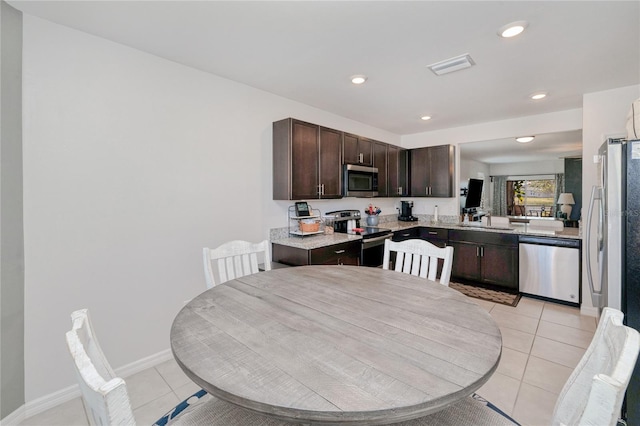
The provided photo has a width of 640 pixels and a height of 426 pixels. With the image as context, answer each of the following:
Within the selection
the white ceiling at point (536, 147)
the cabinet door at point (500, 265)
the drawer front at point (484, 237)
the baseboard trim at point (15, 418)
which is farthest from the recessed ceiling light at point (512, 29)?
the baseboard trim at point (15, 418)

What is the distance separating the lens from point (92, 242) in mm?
2072

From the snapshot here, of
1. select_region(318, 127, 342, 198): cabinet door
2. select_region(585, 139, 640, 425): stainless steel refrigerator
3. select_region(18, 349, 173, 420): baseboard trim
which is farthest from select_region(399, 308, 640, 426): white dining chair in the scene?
select_region(318, 127, 342, 198): cabinet door

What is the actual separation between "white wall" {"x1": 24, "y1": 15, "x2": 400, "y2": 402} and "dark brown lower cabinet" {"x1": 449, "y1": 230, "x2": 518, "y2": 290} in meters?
3.28

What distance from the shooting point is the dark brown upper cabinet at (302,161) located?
3.06m

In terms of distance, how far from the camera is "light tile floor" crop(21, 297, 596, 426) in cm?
183

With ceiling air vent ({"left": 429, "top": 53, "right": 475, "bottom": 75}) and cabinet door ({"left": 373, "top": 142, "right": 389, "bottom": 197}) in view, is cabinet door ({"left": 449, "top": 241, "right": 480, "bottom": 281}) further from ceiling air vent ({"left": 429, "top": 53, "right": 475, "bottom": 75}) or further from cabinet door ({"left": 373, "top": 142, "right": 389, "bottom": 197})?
ceiling air vent ({"left": 429, "top": 53, "right": 475, "bottom": 75})

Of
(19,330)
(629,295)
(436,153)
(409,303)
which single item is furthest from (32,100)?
(436,153)

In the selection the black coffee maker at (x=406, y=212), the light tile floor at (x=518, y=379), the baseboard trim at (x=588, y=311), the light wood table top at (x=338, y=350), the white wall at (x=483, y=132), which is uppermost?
the white wall at (x=483, y=132)

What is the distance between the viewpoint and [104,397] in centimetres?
58

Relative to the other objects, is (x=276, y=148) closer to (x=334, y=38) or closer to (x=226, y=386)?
(x=334, y=38)

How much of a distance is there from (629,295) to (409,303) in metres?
1.28

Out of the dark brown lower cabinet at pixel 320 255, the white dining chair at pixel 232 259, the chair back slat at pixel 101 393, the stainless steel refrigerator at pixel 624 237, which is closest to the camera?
the chair back slat at pixel 101 393

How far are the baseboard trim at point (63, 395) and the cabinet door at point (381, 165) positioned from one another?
11.6 ft

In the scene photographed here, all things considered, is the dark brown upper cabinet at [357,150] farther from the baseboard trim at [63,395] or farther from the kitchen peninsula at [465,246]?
the baseboard trim at [63,395]
